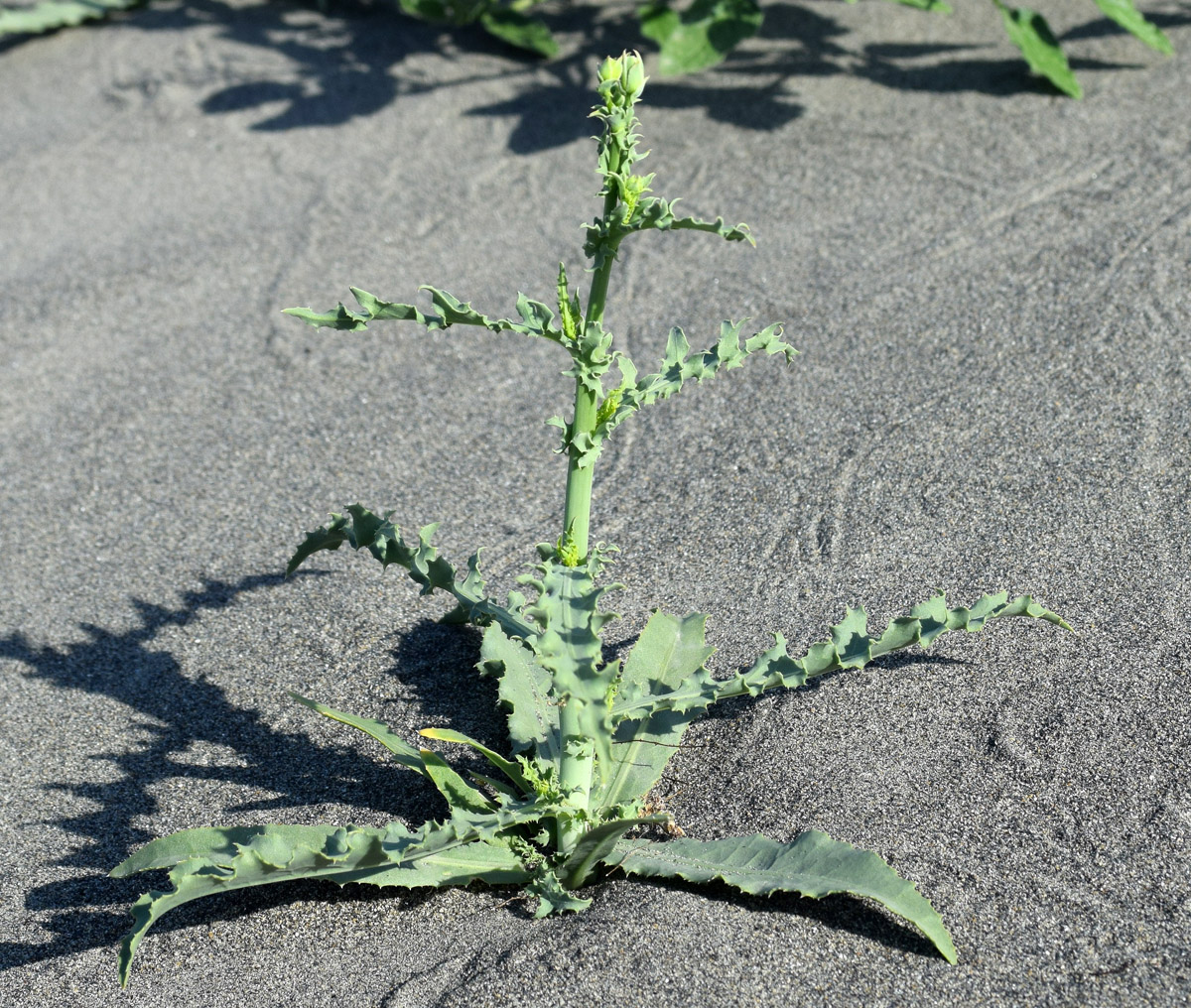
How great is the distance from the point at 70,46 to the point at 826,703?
13.3 ft

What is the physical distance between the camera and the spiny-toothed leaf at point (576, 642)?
1.32 meters

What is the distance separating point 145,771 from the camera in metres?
2.11

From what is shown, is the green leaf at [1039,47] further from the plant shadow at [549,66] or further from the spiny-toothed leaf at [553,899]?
the spiny-toothed leaf at [553,899]

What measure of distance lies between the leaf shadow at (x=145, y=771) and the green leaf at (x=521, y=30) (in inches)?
98.6

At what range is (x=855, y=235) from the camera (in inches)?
130

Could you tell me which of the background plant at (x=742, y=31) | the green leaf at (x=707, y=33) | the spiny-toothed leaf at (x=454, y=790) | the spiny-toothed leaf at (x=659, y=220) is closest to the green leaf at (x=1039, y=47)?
the background plant at (x=742, y=31)

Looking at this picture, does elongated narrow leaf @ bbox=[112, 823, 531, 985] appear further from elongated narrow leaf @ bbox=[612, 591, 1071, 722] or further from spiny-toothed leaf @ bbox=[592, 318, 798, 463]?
spiny-toothed leaf @ bbox=[592, 318, 798, 463]

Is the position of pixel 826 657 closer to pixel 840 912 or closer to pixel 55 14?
pixel 840 912

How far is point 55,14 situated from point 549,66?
2.00m

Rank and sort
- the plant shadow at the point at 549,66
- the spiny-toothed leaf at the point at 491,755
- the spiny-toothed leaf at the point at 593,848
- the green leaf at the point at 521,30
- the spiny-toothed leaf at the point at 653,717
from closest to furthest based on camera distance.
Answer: the spiny-toothed leaf at the point at 593,848 → the spiny-toothed leaf at the point at 491,755 → the spiny-toothed leaf at the point at 653,717 → the plant shadow at the point at 549,66 → the green leaf at the point at 521,30

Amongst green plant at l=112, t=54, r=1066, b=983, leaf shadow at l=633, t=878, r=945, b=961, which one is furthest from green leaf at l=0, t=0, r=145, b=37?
leaf shadow at l=633, t=878, r=945, b=961

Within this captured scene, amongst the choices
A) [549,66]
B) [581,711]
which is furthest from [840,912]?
[549,66]

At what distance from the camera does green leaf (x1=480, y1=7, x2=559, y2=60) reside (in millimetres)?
4102

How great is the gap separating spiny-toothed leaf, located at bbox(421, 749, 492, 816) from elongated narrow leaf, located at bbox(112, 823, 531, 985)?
62mm
